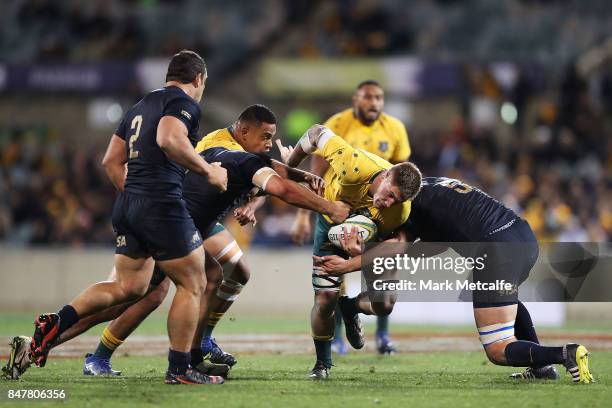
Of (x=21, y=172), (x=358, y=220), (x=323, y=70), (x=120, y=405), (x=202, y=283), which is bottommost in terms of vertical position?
(x=120, y=405)

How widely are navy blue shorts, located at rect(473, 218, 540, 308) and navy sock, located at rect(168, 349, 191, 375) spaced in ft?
7.87

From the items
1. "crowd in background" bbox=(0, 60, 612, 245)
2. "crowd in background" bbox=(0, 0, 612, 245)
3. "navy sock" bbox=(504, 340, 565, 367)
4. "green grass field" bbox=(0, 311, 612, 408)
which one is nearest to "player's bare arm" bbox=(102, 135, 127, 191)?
"green grass field" bbox=(0, 311, 612, 408)

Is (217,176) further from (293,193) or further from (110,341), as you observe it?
(110,341)

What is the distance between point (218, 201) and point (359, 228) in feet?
4.15

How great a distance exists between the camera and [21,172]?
23.6 m

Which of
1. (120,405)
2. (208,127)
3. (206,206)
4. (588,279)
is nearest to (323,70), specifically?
(208,127)

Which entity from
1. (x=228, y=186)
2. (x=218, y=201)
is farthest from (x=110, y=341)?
(x=228, y=186)

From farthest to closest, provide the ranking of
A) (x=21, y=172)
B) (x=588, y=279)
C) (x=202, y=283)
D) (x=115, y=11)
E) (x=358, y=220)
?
(x=115, y=11), (x=21, y=172), (x=588, y=279), (x=358, y=220), (x=202, y=283)

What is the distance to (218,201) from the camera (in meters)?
9.04

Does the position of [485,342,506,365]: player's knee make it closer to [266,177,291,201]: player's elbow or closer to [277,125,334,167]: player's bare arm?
[266,177,291,201]: player's elbow

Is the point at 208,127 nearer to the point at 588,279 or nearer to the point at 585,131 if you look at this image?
the point at 585,131

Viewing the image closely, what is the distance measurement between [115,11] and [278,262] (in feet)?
36.5

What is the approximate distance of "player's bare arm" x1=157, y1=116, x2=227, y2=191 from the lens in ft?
26.0

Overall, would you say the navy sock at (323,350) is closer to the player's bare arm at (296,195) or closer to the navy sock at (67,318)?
the player's bare arm at (296,195)
